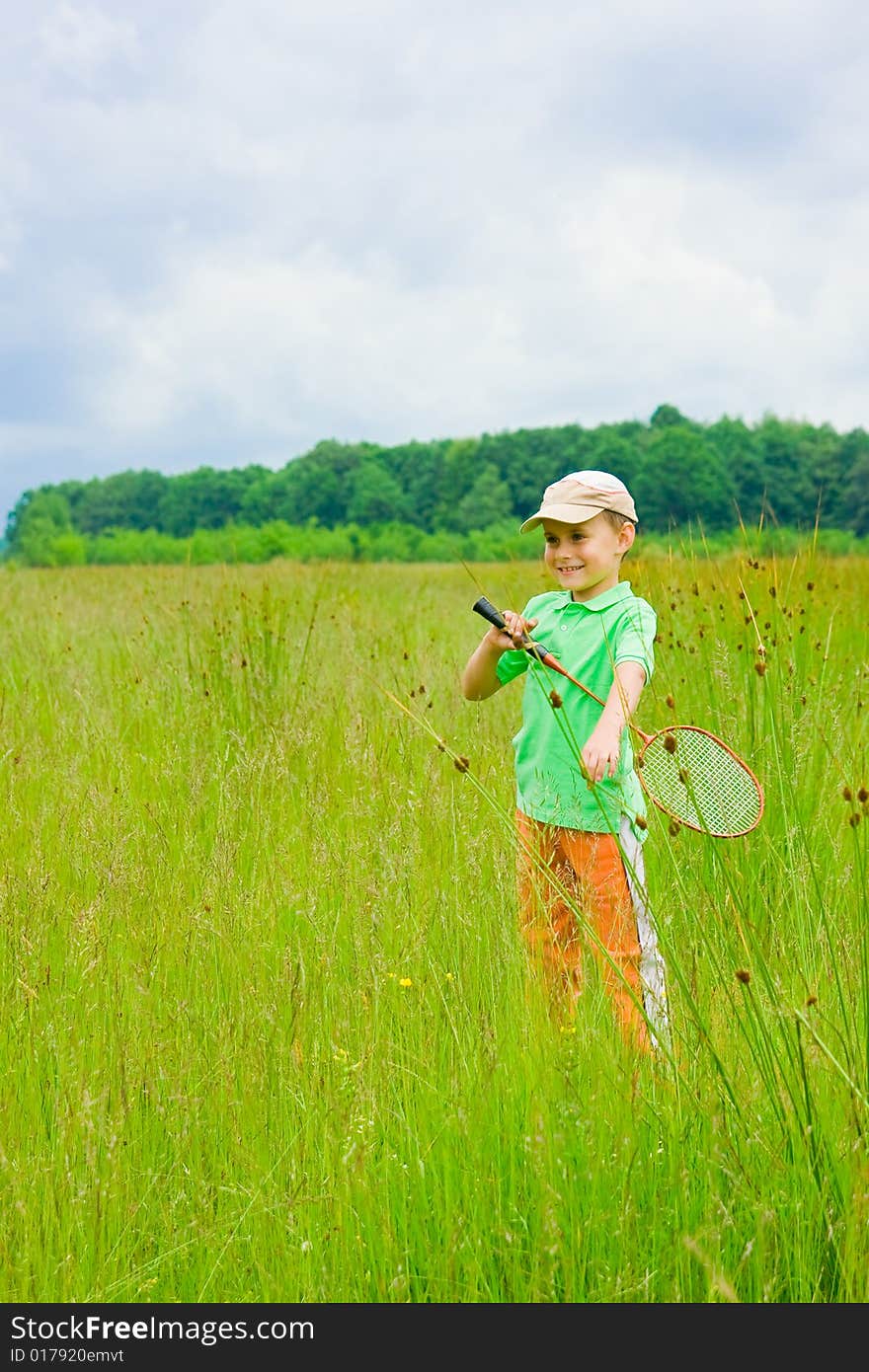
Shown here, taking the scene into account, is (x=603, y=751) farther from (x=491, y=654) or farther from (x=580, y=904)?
(x=491, y=654)

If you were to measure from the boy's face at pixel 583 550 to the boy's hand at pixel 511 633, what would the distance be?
6.8 inches

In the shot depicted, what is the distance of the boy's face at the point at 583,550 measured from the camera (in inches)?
102

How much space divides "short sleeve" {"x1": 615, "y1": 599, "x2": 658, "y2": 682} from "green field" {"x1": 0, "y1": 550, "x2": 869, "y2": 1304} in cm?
23

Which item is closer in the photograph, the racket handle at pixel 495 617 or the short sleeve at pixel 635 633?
the racket handle at pixel 495 617

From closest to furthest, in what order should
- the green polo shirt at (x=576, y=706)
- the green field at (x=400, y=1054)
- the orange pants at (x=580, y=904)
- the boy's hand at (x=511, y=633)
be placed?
the green field at (x=400, y=1054), the boy's hand at (x=511, y=633), the orange pants at (x=580, y=904), the green polo shirt at (x=576, y=706)

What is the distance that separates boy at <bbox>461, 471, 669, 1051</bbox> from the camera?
244 centimetres

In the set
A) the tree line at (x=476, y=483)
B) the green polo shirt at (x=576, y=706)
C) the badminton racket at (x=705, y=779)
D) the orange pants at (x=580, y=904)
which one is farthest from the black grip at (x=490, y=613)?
the tree line at (x=476, y=483)

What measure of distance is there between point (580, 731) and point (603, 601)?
33 centimetres

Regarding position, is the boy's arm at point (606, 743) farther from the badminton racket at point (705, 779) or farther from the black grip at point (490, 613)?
the black grip at point (490, 613)

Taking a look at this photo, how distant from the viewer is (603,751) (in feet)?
7.02

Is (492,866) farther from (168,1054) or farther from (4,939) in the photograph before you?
(4,939)

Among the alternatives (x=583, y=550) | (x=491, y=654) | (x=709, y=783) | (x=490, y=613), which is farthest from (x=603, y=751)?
(x=583, y=550)
